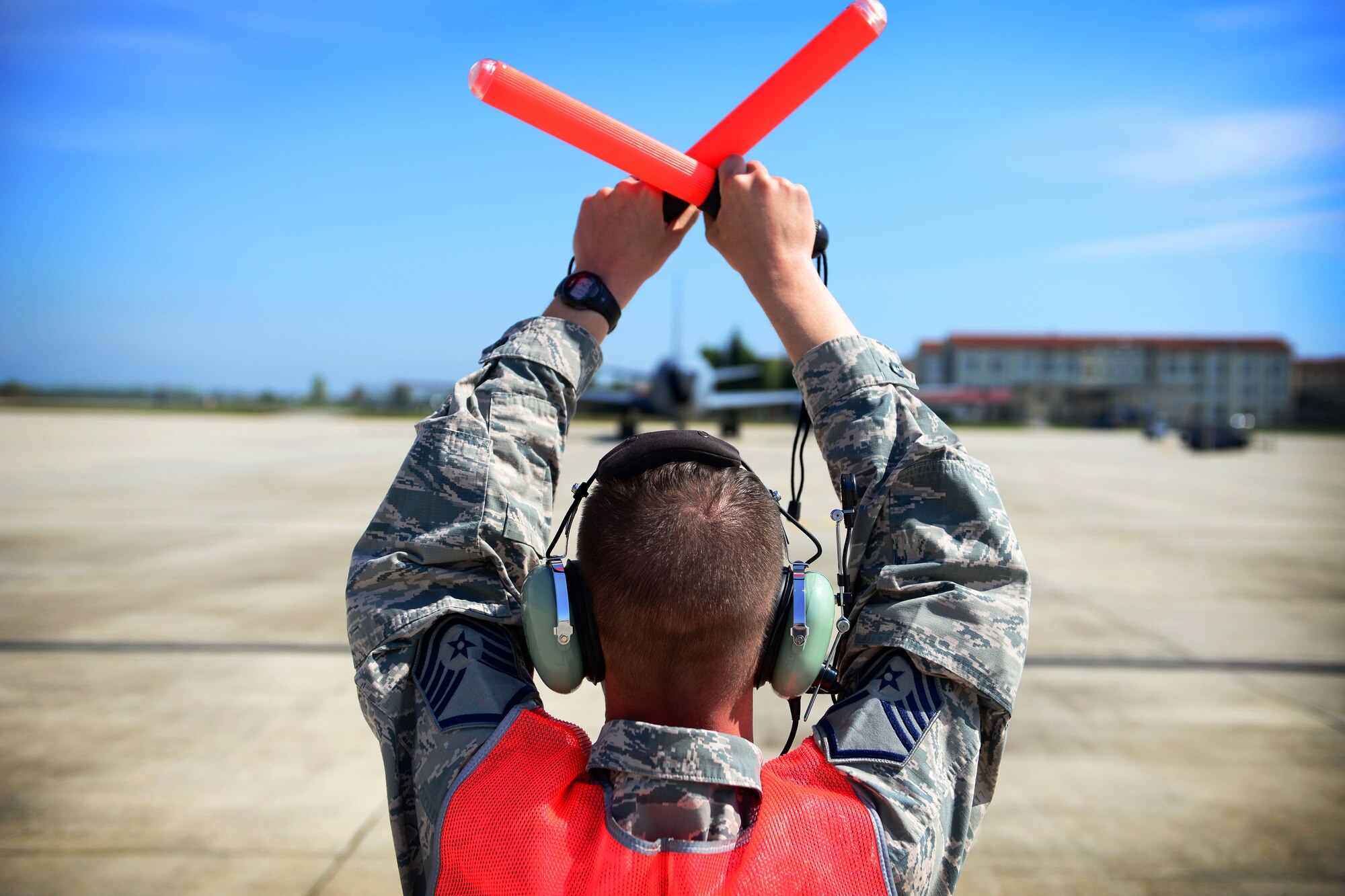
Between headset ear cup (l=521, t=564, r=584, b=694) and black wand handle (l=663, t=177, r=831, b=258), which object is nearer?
headset ear cup (l=521, t=564, r=584, b=694)

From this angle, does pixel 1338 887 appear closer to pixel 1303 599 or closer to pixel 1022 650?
pixel 1022 650

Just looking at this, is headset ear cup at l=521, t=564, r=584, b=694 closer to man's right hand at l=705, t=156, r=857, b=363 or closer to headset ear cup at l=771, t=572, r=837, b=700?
headset ear cup at l=771, t=572, r=837, b=700

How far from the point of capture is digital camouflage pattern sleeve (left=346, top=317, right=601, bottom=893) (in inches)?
46.3

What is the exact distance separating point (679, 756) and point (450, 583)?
44cm

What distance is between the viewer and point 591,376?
1.42 m

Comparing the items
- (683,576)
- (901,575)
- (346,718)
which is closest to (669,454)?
(683,576)

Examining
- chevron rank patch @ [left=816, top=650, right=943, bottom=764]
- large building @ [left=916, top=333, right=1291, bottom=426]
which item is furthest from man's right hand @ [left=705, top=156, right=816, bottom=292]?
large building @ [left=916, top=333, right=1291, bottom=426]

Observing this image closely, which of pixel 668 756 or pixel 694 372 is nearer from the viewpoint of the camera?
pixel 668 756

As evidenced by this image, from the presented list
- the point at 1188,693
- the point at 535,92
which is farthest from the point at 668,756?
the point at 1188,693

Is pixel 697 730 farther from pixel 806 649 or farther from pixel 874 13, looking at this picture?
pixel 874 13

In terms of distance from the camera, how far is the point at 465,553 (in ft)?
4.07

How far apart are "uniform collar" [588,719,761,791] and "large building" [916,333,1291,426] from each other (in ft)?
315

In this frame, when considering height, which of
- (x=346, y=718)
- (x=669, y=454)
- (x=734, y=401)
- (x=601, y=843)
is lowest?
(x=346, y=718)

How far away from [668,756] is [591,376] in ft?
2.14
